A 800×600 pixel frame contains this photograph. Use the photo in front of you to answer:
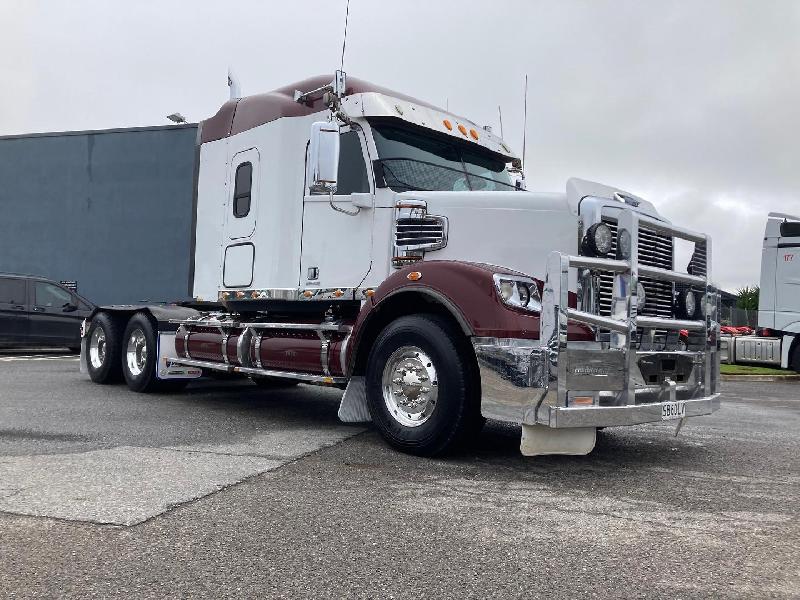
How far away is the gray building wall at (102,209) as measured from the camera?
2080 cm

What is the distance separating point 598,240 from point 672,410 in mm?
1287

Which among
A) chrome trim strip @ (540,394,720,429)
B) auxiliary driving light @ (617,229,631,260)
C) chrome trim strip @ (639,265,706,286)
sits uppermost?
auxiliary driving light @ (617,229,631,260)

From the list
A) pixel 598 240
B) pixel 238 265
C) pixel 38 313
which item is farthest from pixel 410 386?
pixel 38 313

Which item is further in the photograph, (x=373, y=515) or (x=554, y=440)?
(x=554, y=440)

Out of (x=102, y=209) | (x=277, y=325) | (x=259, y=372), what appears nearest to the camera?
(x=277, y=325)

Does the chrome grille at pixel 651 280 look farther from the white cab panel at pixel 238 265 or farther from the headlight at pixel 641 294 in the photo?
the white cab panel at pixel 238 265

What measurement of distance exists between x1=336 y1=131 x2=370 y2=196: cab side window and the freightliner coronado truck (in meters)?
0.01

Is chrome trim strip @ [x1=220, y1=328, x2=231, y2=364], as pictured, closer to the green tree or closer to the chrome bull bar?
the chrome bull bar

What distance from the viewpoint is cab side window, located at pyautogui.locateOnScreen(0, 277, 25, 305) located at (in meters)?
15.0

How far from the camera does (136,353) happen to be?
9469 mm

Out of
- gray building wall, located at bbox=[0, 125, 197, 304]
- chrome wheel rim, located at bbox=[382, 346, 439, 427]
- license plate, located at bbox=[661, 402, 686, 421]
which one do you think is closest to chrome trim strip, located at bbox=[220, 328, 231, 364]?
chrome wheel rim, located at bbox=[382, 346, 439, 427]

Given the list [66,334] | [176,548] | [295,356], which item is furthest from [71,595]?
[66,334]

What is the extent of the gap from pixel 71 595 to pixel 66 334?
1410cm

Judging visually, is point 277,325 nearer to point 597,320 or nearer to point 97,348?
point 597,320
